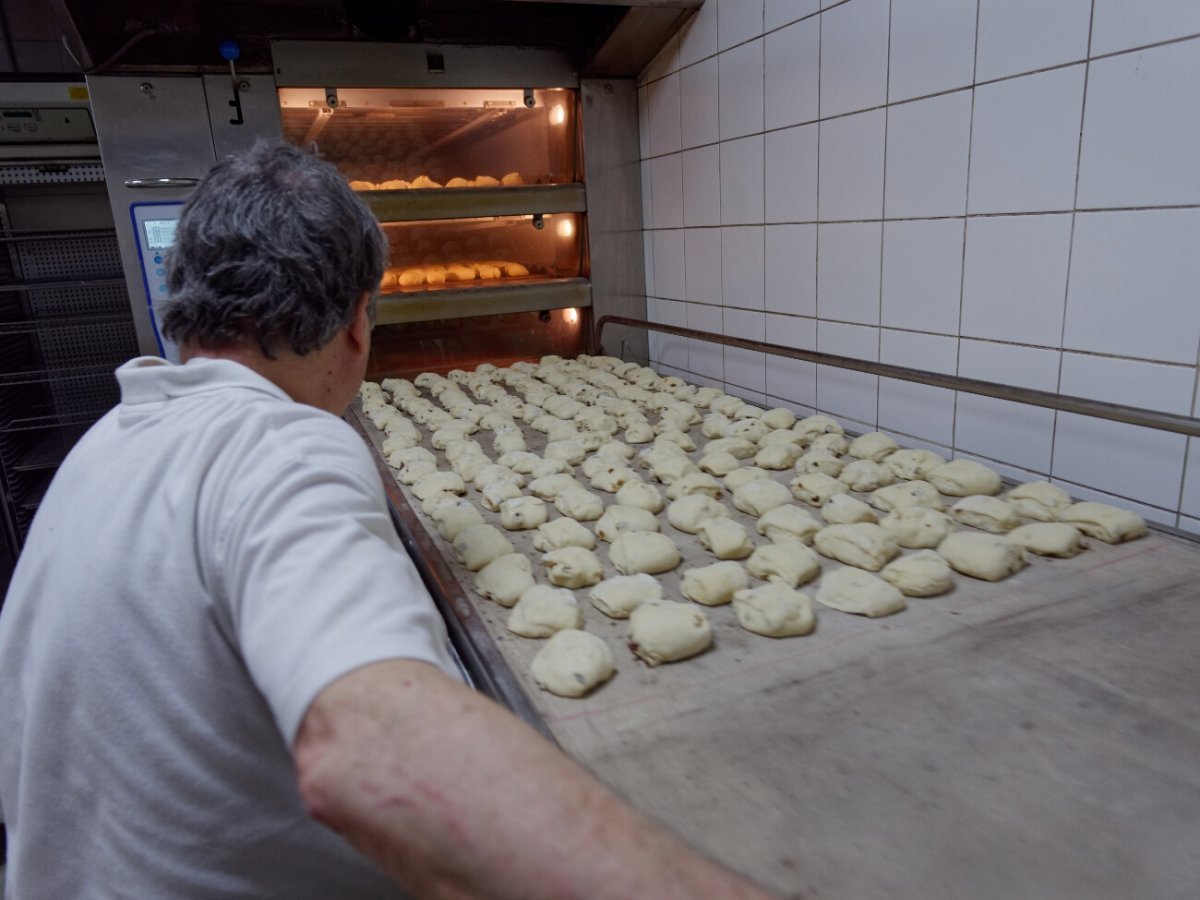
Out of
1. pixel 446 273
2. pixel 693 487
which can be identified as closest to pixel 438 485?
pixel 693 487

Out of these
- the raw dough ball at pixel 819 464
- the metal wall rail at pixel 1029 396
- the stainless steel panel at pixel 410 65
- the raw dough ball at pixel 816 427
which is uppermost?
the stainless steel panel at pixel 410 65

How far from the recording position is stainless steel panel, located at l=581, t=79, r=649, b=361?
346 centimetres

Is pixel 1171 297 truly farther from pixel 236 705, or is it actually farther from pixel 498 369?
pixel 498 369

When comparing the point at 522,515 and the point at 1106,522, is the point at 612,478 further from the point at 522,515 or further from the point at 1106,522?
the point at 1106,522

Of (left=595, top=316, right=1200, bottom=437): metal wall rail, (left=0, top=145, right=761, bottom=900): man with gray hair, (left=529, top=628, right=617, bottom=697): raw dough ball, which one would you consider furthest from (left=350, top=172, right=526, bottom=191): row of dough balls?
(left=529, top=628, right=617, bottom=697): raw dough ball

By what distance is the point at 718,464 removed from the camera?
A: 2049 mm

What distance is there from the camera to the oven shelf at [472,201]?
10.4ft

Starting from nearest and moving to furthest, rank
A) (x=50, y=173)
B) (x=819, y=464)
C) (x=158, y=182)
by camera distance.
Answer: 1. (x=819, y=464)
2. (x=158, y=182)
3. (x=50, y=173)

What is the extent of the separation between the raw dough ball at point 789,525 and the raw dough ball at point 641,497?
0.85 ft

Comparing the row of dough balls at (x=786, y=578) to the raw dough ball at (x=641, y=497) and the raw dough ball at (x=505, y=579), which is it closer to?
the raw dough ball at (x=505, y=579)

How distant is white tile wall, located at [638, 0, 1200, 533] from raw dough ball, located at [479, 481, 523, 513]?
1.13 meters

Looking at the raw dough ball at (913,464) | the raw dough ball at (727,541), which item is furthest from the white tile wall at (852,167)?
the raw dough ball at (727,541)

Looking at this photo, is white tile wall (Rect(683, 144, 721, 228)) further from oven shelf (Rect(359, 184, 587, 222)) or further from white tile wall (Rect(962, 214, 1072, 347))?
white tile wall (Rect(962, 214, 1072, 347))

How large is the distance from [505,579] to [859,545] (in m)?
0.68
